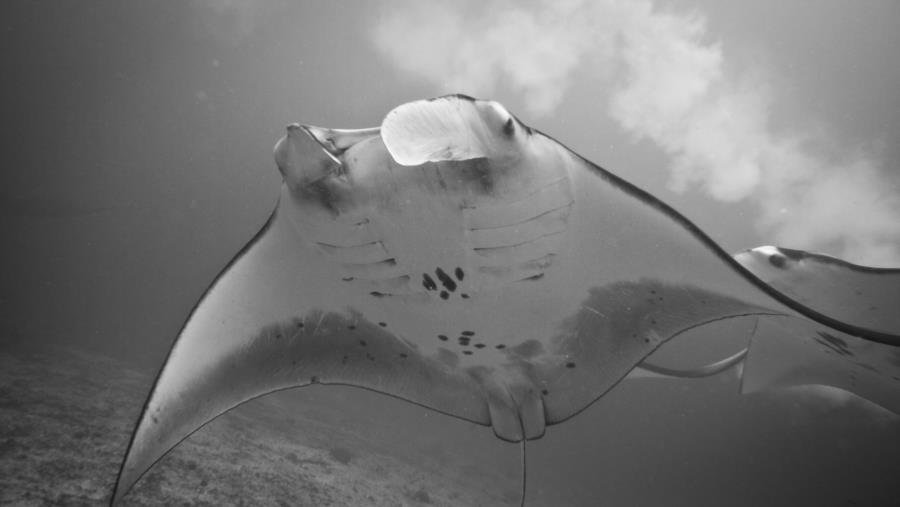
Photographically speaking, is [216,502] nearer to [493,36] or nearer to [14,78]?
[493,36]

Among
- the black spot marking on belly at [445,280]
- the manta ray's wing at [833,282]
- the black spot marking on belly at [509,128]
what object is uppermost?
the black spot marking on belly at [509,128]

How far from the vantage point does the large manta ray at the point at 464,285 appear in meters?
1.28

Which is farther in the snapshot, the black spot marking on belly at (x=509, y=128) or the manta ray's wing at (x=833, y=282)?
the manta ray's wing at (x=833, y=282)

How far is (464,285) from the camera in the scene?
5.39 feet

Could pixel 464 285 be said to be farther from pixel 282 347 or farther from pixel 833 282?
pixel 833 282

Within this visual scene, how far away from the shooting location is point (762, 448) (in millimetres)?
14609

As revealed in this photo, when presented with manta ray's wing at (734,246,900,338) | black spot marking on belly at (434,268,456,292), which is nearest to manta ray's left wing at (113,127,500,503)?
black spot marking on belly at (434,268,456,292)

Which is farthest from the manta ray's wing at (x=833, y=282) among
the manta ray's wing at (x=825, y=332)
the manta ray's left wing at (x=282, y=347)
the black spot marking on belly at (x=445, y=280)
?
the manta ray's left wing at (x=282, y=347)

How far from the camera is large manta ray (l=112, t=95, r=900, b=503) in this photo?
1283 millimetres

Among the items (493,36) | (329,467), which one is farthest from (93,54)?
(329,467)

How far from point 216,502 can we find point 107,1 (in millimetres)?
11701

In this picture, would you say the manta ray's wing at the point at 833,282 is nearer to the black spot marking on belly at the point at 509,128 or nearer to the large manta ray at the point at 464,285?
the large manta ray at the point at 464,285

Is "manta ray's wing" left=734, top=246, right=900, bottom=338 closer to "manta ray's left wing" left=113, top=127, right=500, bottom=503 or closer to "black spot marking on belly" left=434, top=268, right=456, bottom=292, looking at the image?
"black spot marking on belly" left=434, top=268, right=456, bottom=292

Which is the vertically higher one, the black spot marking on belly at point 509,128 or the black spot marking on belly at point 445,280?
the black spot marking on belly at point 509,128
